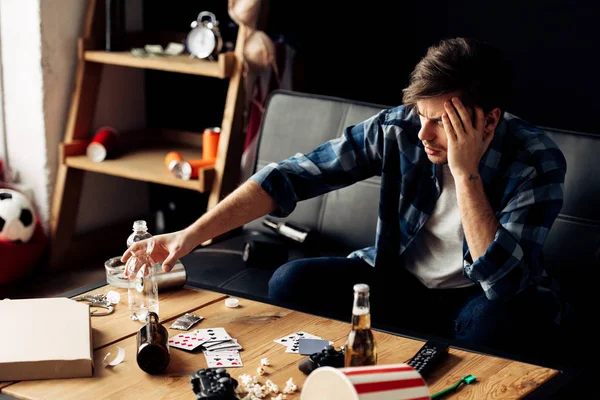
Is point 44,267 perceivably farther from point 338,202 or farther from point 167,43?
point 338,202

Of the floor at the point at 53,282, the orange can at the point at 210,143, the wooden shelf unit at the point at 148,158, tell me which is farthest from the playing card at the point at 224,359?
the floor at the point at 53,282

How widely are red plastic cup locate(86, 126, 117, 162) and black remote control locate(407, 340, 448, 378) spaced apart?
1.99 m

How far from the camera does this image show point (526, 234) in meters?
1.84

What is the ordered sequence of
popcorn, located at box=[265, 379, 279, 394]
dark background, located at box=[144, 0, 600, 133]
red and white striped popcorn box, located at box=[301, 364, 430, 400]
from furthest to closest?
dark background, located at box=[144, 0, 600, 133]
popcorn, located at box=[265, 379, 279, 394]
red and white striped popcorn box, located at box=[301, 364, 430, 400]

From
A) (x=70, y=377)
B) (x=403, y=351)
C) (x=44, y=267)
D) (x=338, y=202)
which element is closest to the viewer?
(x=70, y=377)

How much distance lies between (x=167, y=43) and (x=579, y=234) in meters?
1.93

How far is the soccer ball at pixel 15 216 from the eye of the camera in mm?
3107

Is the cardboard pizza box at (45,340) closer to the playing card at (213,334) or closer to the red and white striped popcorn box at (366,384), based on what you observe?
the playing card at (213,334)

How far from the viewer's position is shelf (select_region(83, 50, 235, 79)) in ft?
9.65

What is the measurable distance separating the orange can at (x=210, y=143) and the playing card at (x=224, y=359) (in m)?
1.59

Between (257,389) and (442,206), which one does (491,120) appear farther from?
(257,389)

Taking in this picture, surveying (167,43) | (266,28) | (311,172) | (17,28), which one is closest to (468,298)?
(311,172)

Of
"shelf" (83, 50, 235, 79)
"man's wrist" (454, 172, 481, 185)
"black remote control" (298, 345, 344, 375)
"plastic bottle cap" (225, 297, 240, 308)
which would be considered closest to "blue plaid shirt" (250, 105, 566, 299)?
"man's wrist" (454, 172, 481, 185)

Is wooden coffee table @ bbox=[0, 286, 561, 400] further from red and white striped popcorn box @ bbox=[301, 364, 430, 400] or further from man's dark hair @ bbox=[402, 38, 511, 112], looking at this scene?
man's dark hair @ bbox=[402, 38, 511, 112]
